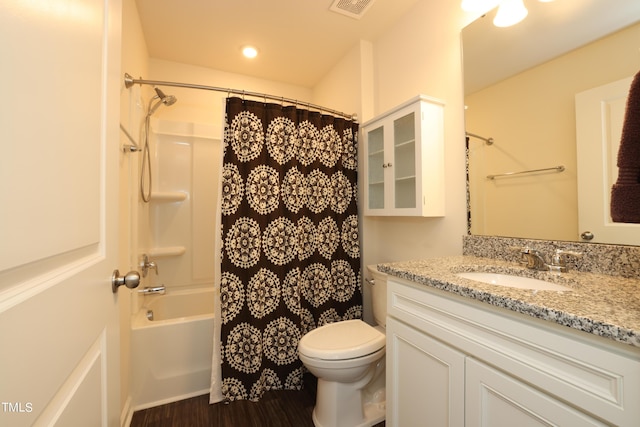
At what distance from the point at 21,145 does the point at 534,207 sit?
5.32 feet

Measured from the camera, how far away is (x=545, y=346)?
66 cm

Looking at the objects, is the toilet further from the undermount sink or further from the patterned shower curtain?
the undermount sink

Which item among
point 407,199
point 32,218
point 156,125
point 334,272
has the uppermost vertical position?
point 156,125

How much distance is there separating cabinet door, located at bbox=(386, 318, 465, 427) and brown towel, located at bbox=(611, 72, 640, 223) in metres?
0.57

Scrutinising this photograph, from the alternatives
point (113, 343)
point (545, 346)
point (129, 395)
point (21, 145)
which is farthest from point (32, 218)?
point (129, 395)

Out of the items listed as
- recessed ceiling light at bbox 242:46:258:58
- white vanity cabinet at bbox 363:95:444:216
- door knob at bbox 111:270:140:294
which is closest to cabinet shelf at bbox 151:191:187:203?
recessed ceiling light at bbox 242:46:258:58

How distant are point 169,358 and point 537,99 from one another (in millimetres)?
2409

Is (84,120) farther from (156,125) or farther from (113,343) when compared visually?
(156,125)

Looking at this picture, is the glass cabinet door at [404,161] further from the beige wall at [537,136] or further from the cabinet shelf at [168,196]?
the cabinet shelf at [168,196]

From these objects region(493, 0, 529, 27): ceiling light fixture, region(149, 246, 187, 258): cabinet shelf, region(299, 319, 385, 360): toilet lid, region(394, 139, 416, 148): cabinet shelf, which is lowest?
region(299, 319, 385, 360): toilet lid

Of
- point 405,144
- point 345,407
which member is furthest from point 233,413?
point 405,144

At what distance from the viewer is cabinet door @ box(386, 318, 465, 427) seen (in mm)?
875

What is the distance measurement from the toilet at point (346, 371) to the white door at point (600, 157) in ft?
3.43

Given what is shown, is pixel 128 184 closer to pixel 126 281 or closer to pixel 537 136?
pixel 126 281
